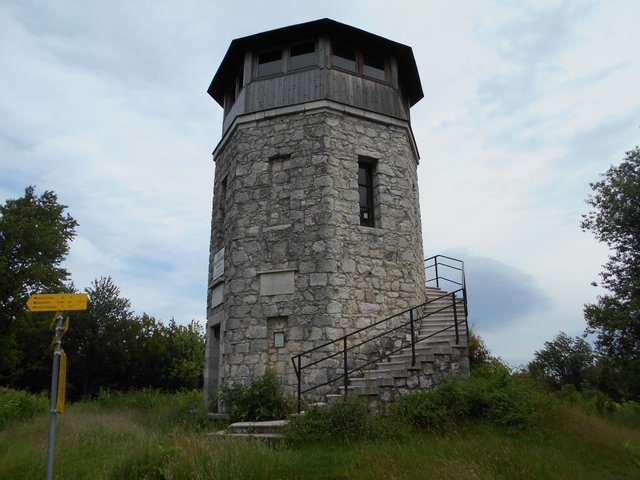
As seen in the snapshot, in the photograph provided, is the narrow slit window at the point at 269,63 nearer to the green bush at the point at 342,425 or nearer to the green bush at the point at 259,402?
the green bush at the point at 259,402

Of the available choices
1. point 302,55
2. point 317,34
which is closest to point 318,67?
point 302,55

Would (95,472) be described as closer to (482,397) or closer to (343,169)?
(482,397)

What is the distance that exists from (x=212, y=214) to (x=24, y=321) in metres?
14.1

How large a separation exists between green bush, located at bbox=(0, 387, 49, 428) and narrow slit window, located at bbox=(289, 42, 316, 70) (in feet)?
34.1

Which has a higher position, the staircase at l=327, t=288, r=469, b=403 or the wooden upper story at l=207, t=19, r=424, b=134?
the wooden upper story at l=207, t=19, r=424, b=134

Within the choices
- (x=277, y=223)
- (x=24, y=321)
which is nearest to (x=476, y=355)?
(x=277, y=223)

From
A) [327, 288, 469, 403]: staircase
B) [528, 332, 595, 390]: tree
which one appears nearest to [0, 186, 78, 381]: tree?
[327, 288, 469, 403]: staircase

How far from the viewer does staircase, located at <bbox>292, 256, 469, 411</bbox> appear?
8328 mm

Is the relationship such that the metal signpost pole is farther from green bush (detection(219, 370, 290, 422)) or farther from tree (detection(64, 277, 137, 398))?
tree (detection(64, 277, 137, 398))

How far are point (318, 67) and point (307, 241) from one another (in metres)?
4.25

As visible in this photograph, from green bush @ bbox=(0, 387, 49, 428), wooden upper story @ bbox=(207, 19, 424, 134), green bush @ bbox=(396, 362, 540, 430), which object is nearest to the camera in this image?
green bush @ bbox=(396, 362, 540, 430)

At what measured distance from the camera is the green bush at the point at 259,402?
8930mm

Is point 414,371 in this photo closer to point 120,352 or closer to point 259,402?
point 259,402

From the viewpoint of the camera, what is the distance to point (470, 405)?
7641 millimetres
